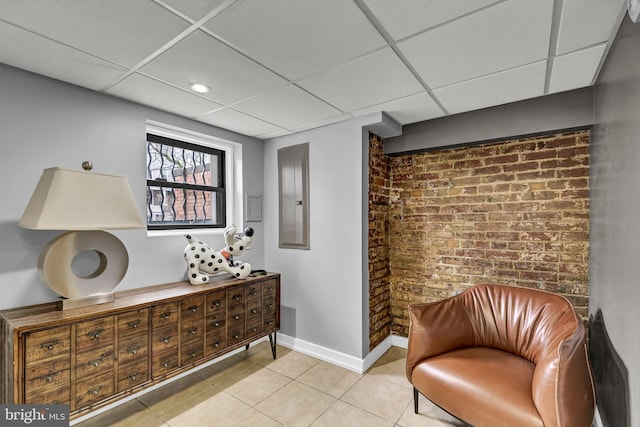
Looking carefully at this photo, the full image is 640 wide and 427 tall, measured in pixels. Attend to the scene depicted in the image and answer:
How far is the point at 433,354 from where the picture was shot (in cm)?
210

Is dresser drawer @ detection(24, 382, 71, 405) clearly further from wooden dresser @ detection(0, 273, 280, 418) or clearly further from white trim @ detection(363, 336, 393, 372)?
white trim @ detection(363, 336, 393, 372)

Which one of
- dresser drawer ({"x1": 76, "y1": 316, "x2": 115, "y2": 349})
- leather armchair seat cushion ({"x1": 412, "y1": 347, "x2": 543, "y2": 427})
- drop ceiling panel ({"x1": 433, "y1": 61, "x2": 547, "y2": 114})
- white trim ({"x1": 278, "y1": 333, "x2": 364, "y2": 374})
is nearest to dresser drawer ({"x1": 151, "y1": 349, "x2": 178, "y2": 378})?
dresser drawer ({"x1": 76, "y1": 316, "x2": 115, "y2": 349})

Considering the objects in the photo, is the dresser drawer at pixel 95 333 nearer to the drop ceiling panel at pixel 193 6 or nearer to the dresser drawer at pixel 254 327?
the dresser drawer at pixel 254 327

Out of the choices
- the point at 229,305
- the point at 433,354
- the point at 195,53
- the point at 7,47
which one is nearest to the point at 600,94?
the point at 433,354

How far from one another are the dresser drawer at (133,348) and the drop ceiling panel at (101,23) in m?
1.81

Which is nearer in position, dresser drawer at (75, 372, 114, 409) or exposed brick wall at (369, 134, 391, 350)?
dresser drawer at (75, 372, 114, 409)

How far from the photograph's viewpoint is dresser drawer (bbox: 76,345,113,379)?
179cm

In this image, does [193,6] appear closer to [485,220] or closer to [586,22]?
[586,22]

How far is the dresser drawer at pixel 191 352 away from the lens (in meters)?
2.31

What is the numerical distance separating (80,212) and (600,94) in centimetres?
344

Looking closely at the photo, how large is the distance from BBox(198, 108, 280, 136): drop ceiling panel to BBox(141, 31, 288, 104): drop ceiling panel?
41cm

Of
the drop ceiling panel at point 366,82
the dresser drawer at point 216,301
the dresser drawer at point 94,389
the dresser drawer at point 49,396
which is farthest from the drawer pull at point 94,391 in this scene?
the drop ceiling panel at point 366,82

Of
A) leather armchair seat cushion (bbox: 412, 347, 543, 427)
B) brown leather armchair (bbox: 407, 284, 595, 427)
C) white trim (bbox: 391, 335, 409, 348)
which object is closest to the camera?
brown leather armchair (bbox: 407, 284, 595, 427)

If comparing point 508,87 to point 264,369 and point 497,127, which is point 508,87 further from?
point 264,369
